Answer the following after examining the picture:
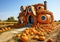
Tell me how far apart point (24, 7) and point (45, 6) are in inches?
202

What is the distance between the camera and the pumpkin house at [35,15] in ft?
92.9

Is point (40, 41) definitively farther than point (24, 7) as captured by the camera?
No

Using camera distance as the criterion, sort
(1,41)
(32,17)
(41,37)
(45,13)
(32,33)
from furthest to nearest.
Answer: (32,17), (45,13), (32,33), (41,37), (1,41)

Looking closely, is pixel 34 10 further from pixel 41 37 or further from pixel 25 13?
pixel 41 37

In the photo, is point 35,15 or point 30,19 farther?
point 30,19

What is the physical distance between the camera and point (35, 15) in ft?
95.6

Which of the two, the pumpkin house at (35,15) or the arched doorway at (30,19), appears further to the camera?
the arched doorway at (30,19)

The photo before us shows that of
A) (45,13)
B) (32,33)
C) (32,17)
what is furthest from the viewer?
(32,17)

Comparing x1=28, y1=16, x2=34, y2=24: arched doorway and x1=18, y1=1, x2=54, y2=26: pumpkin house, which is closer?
x1=18, y1=1, x2=54, y2=26: pumpkin house

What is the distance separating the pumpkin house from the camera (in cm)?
2833

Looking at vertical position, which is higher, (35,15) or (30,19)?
(35,15)

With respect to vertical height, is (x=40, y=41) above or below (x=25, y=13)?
below

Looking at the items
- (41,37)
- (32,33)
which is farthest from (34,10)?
(41,37)

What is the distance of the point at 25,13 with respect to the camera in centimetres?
3084
